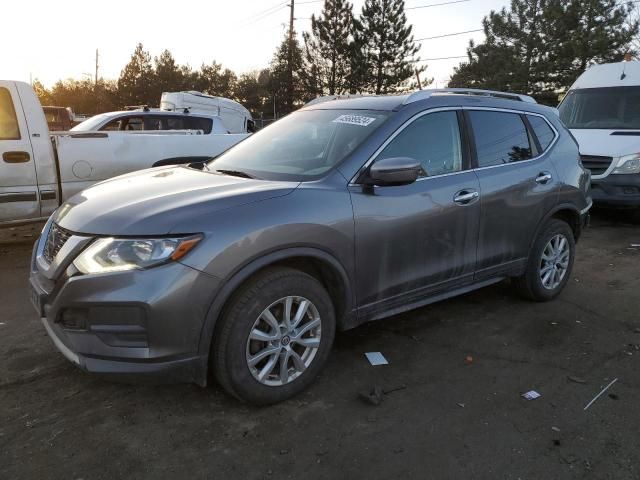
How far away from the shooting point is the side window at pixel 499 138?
3998 millimetres

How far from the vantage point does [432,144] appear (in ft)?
12.2

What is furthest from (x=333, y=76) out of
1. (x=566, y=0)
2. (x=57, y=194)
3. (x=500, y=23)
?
(x=57, y=194)

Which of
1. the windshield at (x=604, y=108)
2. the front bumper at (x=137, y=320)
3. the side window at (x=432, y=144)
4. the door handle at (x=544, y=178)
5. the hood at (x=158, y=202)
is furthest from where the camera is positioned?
the windshield at (x=604, y=108)

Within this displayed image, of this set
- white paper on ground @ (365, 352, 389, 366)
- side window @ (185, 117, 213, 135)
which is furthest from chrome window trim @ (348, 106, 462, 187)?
side window @ (185, 117, 213, 135)

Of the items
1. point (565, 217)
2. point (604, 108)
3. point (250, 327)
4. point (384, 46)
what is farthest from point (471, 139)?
point (384, 46)

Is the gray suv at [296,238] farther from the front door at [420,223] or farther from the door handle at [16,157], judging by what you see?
the door handle at [16,157]

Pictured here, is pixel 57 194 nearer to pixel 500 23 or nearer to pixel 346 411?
pixel 346 411

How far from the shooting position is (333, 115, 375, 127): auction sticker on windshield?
11.7ft

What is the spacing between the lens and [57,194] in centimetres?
621

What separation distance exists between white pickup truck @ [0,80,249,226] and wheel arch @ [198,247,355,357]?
4309 mm

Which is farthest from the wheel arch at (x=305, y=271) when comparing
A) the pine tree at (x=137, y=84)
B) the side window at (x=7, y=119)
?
the pine tree at (x=137, y=84)

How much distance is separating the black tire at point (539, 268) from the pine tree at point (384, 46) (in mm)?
32736

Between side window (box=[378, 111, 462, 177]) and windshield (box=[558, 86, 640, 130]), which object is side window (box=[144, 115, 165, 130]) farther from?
side window (box=[378, 111, 462, 177])

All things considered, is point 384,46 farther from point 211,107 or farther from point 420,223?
point 420,223
